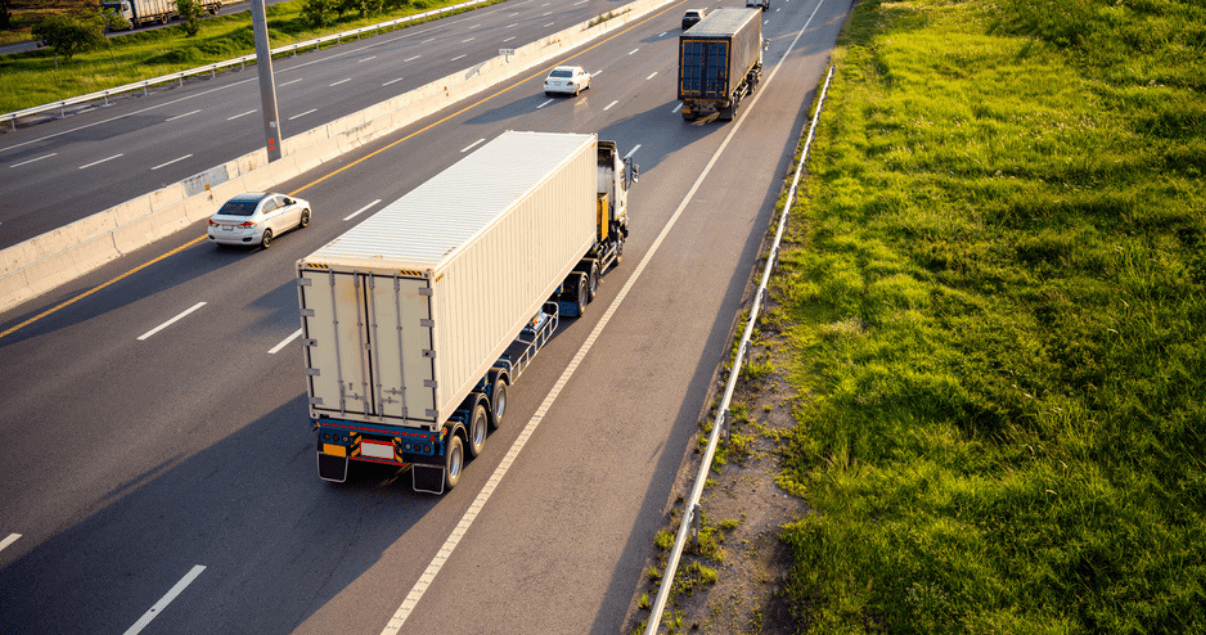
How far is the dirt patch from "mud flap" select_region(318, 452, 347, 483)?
4.35m

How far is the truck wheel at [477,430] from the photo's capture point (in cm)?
1173

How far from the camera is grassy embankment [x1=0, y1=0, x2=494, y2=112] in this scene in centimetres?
3925

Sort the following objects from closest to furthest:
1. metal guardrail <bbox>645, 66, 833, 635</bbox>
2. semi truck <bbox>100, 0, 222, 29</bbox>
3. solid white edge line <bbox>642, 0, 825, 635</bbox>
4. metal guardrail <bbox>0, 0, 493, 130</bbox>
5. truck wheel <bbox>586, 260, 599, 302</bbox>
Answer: solid white edge line <bbox>642, 0, 825, 635</bbox>, metal guardrail <bbox>645, 66, 833, 635</bbox>, truck wheel <bbox>586, 260, 599, 302</bbox>, metal guardrail <bbox>0, 0, 493, 130</bbox>, semi truck <bbox>100, 0, 222, 29</bbox>

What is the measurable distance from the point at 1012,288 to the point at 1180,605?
850cm

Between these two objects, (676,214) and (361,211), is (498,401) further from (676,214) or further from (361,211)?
(361,211)

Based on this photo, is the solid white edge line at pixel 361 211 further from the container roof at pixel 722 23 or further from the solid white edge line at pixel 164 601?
the container roof at pixel 722 23

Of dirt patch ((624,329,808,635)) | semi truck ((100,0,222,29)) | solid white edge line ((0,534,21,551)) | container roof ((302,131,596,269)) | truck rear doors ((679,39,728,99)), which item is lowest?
solid white edge line ((0,534,21,551))

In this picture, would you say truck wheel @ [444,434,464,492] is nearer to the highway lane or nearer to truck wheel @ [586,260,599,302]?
truck wheel @ [586,260,599,302]

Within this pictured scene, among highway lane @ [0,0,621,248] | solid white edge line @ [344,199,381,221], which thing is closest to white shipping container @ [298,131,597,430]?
solid white edge line @ [344,199,381,221]

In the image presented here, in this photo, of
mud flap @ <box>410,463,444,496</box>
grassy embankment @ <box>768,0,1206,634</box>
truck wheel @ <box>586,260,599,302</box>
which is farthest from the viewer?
truck wheel @ <box>586,260,599,302</box>

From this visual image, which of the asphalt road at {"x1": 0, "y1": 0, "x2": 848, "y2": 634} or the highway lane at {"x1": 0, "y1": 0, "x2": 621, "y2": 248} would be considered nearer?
the asphalt road at {"x1": 0, "y1": 0, "x2": 848, "y2": 634}

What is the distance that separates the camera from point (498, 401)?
12.8m

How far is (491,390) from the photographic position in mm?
12500

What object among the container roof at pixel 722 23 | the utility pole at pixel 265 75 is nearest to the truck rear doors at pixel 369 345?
the utility pole at pixel 265 75
